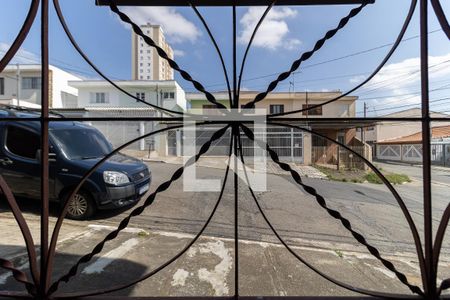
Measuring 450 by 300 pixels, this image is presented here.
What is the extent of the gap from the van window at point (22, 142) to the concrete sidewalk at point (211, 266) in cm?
159

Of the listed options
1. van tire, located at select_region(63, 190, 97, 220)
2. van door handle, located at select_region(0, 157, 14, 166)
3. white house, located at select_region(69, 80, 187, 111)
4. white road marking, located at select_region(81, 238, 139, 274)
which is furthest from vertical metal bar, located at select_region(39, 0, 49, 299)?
white house, located at select_region(69, 80, 187, 111)

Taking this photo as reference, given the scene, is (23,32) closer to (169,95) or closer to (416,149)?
(169,95)

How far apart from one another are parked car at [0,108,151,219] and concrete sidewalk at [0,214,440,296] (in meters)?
0.63

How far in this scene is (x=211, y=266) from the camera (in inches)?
107

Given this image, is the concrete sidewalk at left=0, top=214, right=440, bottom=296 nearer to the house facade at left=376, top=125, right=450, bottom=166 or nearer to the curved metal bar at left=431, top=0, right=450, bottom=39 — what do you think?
the curved metal bar at left=431, top=0, right=450, bottom=39

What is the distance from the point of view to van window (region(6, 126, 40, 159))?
175 inches

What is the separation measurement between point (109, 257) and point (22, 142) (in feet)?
9.82

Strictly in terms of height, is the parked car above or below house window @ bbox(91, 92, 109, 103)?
below

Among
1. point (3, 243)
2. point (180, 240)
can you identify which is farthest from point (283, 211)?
point (3, 243)

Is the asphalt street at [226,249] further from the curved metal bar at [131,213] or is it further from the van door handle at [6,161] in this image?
the van door handle at [6,161]

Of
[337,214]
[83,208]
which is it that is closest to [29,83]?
[83,208]

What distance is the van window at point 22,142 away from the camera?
4.45 meters

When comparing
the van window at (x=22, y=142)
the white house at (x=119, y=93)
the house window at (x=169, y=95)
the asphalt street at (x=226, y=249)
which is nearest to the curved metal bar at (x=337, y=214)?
the asphalt street at (x=226, y=249)

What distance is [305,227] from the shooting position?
4.53 m
